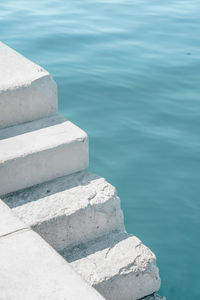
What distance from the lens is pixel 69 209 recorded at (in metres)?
2.57

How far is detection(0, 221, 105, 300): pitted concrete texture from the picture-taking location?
1.60 metres

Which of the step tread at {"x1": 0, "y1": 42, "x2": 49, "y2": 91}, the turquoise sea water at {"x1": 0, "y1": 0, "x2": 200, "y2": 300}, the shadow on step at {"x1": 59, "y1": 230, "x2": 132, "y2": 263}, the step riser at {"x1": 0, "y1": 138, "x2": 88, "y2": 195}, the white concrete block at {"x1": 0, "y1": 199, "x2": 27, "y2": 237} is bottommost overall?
the turquoise sea water at {"x1": 0, "y1": 0, "x2": 200, "y2": 300}

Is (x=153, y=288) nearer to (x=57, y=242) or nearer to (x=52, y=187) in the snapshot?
(x=57, y=242)

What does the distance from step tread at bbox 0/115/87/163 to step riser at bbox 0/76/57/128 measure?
0.04m

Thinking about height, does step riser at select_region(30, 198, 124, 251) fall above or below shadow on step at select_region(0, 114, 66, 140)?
below

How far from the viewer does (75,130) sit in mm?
2818

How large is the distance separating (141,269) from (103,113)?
3107 millimetres

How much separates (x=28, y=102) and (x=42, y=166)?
402 millimetres

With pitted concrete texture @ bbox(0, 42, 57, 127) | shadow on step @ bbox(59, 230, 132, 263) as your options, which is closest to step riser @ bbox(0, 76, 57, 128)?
pitted concrete texture @ bbox(0, 42, 57, 127)

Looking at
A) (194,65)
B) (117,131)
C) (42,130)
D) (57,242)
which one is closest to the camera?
(57,242)

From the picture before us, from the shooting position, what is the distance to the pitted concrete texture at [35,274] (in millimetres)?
Result: 1601

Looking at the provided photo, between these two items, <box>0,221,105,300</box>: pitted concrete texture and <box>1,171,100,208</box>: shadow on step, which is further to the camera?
<box>1,171,100,208</box>: shadow on step

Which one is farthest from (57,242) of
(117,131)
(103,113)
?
(103,113)

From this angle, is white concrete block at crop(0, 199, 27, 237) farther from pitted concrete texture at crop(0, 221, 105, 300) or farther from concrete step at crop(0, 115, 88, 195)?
concrete step at crop(0, 115, 88, 195)
